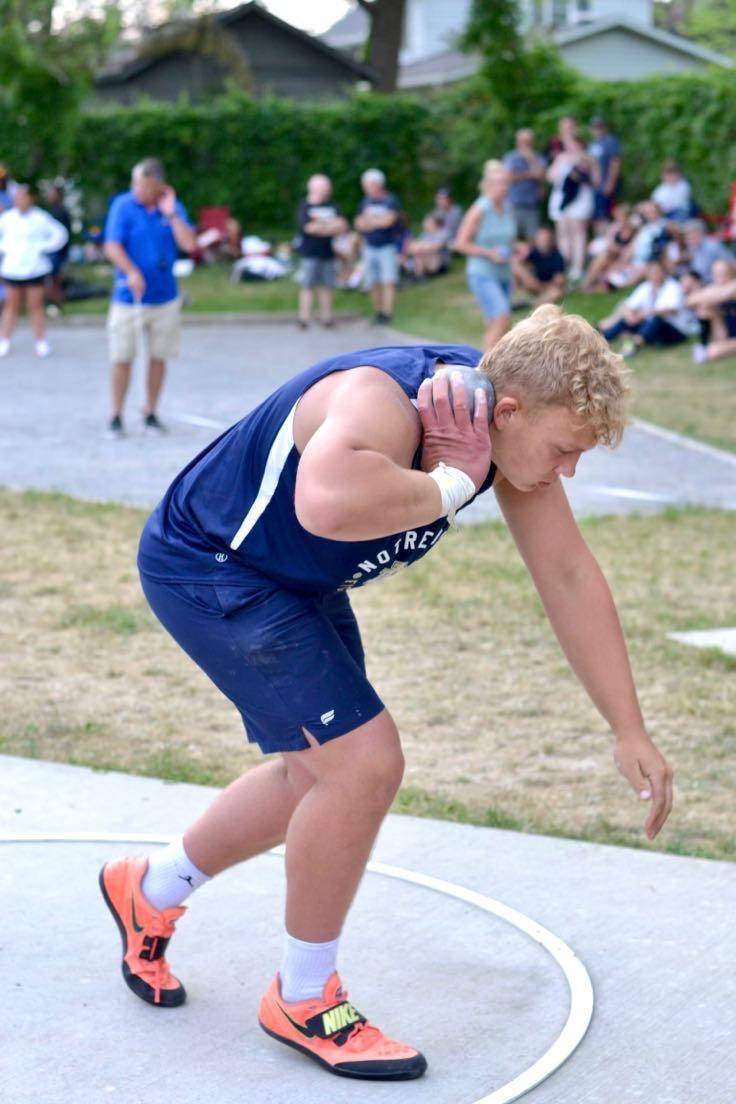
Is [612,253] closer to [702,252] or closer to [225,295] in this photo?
[702,252]

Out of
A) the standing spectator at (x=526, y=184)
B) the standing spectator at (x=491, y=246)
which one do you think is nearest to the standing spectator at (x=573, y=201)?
the standing spectator at (x=526, y=184)

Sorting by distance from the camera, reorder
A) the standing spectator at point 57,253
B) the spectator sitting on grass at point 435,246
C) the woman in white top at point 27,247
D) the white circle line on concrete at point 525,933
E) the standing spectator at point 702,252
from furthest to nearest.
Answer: the spectator sitting on grass at point 435,246 < the standing spectator at point 57,253 < the woman in white top at point 27,247 < the standing spectator at point 702,252 < the white circle line on concrete at point 525,933

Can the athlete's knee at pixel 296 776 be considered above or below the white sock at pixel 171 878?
above

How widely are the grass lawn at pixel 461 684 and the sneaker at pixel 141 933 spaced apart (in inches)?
55.5

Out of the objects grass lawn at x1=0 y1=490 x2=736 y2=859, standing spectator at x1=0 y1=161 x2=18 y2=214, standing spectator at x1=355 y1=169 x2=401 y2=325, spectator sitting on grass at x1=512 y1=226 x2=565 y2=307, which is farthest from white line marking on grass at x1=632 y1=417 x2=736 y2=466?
standing spectator at x1=0 y1=161 x2=18 y2=214

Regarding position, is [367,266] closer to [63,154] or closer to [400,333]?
[400,333]

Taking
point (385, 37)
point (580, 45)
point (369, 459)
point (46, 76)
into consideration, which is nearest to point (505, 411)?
point (369, 459)

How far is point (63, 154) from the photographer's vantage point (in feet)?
87.5

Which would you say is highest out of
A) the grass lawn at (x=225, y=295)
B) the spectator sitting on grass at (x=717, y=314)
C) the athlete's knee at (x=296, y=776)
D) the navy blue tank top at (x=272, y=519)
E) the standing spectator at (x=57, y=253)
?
the navy blue tank top at (x=272, y=519)

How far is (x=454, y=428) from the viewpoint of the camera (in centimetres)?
273

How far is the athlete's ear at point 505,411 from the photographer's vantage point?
2.78 m

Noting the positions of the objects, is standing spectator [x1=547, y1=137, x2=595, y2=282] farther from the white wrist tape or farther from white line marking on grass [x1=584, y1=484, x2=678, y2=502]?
the white wrist tape

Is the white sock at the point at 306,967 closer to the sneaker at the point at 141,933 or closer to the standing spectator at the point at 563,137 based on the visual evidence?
the sneaker at the point at 141,933

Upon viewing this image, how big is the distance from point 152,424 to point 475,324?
876 centimetres
